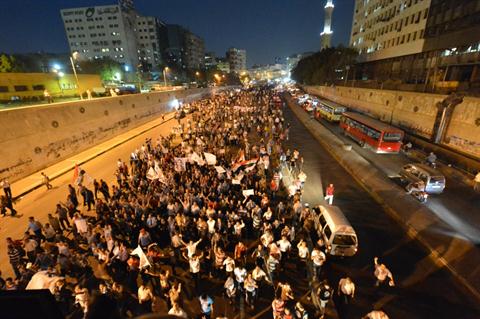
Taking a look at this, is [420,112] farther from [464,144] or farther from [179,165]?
[179,165]

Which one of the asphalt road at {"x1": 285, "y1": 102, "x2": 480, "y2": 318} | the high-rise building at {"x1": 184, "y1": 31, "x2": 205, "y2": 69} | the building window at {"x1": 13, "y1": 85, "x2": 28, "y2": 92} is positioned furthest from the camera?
the high-rise building at {"x1": 184, "y1": 31, "x2": 205, "y2": 69}

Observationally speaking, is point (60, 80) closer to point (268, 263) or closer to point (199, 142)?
point (199, 142)

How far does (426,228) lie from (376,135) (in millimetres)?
13793

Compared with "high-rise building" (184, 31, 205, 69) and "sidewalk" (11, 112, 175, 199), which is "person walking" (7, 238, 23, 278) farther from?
"high-rise building" (184, 31, 205, 69)

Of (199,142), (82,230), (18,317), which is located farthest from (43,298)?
(199,142)

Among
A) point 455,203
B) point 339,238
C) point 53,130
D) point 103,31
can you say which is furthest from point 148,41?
point 339,238

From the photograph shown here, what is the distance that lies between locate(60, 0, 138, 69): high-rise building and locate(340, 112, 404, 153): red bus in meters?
108

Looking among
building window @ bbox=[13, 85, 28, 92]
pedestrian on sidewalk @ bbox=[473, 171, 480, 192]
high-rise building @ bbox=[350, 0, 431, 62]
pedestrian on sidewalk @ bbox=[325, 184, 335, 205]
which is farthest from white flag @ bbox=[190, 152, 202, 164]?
high-rise building @ bbox=[350, 0, 431, 62]

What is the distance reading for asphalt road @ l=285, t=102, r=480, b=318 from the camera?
27.0ft

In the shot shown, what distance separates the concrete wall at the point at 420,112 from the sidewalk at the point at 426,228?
30.6 ft

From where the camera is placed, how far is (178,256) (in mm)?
10000

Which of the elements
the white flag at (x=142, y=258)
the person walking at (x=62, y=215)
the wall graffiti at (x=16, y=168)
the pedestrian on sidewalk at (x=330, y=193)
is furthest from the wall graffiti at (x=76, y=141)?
the pedestrian on sidewalk at (x=330, y=193)

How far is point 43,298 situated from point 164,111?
51610 millimetres

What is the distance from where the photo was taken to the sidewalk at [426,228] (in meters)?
9.65
